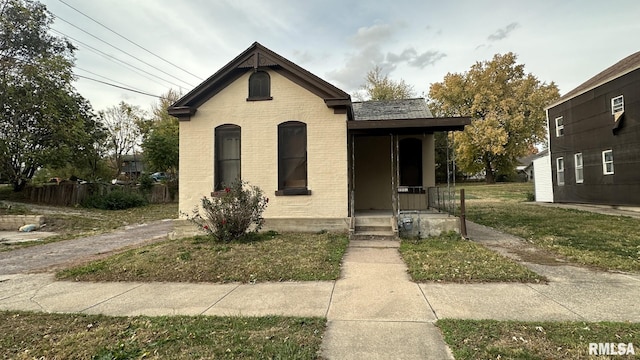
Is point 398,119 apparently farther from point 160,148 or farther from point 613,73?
point 160,148

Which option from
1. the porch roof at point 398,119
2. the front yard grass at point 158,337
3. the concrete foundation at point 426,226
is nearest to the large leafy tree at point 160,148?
the porch roof at point 398,119

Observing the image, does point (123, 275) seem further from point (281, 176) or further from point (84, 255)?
point (281, 176)

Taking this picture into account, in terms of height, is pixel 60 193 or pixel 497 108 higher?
pixel 497 108

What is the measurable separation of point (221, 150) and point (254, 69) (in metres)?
2.58

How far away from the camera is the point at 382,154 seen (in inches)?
445

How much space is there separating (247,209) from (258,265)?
2.15 m

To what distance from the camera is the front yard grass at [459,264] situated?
521cm

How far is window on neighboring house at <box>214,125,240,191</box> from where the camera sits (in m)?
9.59

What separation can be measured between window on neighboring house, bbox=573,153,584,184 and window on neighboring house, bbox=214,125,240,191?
17567mm

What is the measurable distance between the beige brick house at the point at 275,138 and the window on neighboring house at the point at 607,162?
35.8ft

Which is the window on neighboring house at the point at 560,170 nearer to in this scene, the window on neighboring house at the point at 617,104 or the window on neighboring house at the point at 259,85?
the window on neighboring house at the point at 617,104

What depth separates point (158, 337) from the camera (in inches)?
134

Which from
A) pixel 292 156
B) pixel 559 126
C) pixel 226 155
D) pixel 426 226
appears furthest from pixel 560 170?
pixel 226 155

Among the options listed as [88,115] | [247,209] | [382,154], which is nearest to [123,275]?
[247,209]
